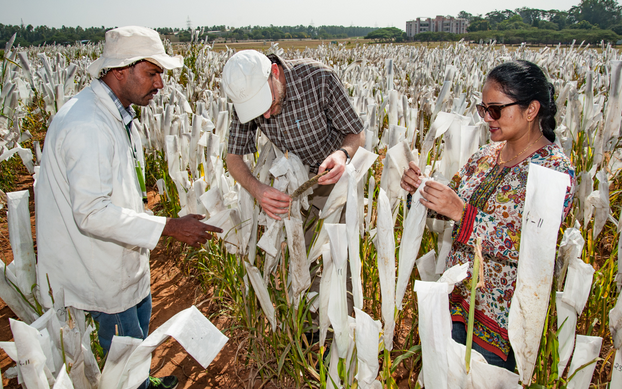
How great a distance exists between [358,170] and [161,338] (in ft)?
2.56

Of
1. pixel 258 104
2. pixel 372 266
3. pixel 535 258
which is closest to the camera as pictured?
pixel 535 258

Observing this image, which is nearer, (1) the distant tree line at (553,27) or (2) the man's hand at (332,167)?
(2) the man's hand at (332,167)

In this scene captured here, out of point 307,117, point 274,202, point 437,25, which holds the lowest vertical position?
point 274,202

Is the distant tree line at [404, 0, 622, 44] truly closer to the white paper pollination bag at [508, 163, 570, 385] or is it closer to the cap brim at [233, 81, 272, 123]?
the cap brim at [233, 81, 272, 123]

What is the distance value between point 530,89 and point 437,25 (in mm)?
66751

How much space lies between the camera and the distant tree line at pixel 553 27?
104 ft

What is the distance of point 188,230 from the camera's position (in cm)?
141

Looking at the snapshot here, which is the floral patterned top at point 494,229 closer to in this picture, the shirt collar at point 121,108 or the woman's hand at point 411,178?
the woman's hand at point 411,178

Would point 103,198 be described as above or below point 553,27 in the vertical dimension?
Answer: below

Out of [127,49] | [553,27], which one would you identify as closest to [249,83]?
[127,49]

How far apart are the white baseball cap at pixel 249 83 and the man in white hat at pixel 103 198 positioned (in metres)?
0.24

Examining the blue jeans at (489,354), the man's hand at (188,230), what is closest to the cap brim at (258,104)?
the man's hand at (188,230)

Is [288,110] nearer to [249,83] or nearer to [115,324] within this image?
[249,83]

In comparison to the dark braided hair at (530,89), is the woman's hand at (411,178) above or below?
below
